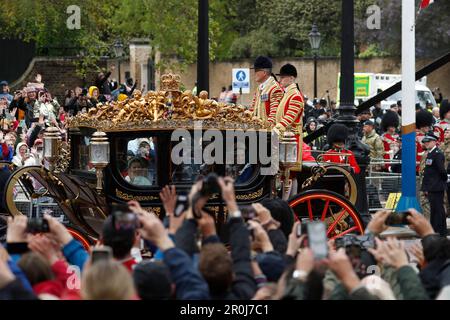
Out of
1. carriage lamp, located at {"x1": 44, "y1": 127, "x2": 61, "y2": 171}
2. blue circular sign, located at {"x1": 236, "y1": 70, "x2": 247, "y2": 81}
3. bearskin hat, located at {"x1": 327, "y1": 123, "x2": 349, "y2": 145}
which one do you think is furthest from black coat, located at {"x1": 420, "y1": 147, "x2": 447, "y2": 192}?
blue circular sign, located at {"x1": 236, "y1": 70, "x2": 247, "y2": 81}

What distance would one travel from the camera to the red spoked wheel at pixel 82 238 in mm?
12648


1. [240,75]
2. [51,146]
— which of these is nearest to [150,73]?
[240,75]

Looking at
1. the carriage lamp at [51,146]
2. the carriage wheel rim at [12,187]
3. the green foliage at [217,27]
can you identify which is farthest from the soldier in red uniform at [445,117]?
the green foliage at [217,27]

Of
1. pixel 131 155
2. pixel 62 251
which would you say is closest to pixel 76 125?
pixel 131 155

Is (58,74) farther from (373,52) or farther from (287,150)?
(287,150)

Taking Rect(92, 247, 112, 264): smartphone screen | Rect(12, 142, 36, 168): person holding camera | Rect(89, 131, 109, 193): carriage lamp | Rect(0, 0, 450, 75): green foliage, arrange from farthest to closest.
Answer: Rect(0, 0, 450, 75): green foliage, Rect(12, 142, 36, 168): person holding camera, Rect(89, 131, 109, 193): carriage lamp, Rect(92, 247, 112, 264): smartphone screen

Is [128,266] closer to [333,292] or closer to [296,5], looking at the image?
[333,292]

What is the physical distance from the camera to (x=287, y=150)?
13391mm

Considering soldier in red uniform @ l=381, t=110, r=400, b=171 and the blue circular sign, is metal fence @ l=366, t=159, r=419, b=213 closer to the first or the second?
soldier in red uniform @ l=381, t=110, r=400, b=171

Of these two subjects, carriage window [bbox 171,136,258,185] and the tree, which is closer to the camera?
carriage window [bbox 171,136,258,185]

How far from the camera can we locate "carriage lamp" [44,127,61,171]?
13.8 metres

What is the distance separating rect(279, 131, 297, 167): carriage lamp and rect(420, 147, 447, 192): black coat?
4.92 meters

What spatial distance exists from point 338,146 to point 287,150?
3.06 metres

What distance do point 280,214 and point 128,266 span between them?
2.55 metres
